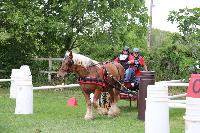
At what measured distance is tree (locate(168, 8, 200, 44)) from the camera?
513 inches

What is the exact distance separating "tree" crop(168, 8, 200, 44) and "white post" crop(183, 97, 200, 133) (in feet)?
20.4

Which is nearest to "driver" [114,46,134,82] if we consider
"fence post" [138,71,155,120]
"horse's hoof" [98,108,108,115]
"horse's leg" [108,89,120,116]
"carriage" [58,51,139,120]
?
"carriage" [58,51,139,120]

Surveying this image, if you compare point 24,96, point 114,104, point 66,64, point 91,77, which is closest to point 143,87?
point 91,77

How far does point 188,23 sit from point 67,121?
379 cm

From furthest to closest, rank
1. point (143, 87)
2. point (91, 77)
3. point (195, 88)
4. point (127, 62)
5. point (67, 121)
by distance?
1. point (127, 62)
2. point (91, 77)
3. point (143, 87)
4. point (67, 121)
5. point (195, 88)

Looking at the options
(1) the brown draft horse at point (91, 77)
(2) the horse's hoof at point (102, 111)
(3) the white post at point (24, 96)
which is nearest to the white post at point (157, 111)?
(1) the brown draft horse at point (91, 77)

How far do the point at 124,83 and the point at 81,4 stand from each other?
30.9 ft

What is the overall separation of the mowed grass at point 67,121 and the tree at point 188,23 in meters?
1.99

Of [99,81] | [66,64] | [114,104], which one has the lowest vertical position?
[114,104]

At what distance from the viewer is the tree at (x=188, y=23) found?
513 inches

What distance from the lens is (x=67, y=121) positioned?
A: 12.3 meters

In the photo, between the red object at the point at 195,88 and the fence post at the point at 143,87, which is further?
the fence post at the point at 143,87

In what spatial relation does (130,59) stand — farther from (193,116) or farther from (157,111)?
(193,116)

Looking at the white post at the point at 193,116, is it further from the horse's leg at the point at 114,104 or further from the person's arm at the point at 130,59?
the person's arm at the point at 130,59
